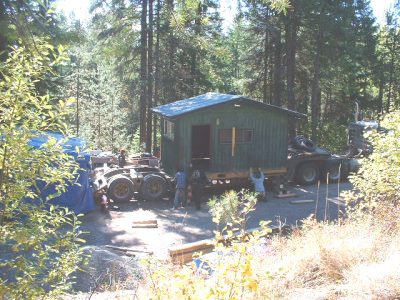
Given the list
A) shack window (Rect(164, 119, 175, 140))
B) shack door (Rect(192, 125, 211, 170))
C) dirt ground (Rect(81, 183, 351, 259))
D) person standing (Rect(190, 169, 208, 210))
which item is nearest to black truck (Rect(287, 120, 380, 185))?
dirt ground (Rect(81, 183, 351, 259))

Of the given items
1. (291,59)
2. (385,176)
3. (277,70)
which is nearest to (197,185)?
(385,176)

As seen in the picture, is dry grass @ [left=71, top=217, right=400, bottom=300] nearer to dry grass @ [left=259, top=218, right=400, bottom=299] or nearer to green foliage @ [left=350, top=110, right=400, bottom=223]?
dry grass @ [left=259, top=218, right=400, bottom=299]

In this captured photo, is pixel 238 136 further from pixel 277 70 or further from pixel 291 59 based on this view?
pixel 277 70

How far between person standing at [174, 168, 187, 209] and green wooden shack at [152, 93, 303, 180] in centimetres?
123

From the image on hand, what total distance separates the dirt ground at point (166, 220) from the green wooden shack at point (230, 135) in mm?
1566

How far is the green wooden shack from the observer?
1586 cm

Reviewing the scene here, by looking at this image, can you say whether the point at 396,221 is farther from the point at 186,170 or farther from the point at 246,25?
the point at 246,25

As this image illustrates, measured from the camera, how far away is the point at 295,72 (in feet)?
90.7

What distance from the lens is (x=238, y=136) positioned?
54.2ft

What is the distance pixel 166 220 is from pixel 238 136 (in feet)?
16.1

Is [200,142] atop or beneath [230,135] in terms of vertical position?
beneath

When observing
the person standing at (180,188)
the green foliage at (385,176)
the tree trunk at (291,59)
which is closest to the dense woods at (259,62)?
the tree trunk at (291,59)

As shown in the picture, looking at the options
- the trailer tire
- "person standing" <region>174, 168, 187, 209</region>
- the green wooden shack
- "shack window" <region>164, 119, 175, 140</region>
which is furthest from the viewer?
the trailer tire

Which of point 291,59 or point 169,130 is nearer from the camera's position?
point 169,130
